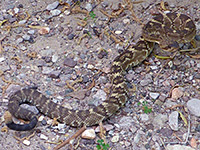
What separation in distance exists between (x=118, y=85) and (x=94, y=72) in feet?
2.53

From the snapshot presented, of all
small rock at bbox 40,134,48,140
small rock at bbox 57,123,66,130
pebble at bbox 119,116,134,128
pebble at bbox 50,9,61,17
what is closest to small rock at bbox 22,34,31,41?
pebble at bbox 50,9,61,17

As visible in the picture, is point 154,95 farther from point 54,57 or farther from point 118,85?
point 54,57

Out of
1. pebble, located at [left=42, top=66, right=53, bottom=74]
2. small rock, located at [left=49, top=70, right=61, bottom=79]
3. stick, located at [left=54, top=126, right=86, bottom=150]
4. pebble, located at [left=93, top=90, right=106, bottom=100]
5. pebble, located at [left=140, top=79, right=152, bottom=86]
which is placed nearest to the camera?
stick, located at [left=54, top=126, right=86, bottom=150]

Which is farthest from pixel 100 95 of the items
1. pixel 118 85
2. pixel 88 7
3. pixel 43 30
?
pixel 88 7

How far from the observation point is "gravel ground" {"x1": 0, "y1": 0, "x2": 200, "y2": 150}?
18.8 ft

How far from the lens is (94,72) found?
7.10 m

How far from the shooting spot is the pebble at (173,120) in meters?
5.77

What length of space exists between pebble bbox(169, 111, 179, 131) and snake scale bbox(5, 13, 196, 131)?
938 mm

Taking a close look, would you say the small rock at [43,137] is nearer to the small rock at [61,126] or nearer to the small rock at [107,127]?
the small rock at [61,126]

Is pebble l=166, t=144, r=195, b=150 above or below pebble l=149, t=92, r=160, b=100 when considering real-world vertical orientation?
below

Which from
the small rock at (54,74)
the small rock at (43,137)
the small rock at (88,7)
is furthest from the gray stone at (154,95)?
the small rock at (88,7)

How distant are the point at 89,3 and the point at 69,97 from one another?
2.98 m

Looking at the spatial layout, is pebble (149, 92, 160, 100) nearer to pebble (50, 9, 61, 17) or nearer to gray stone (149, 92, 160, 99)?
gray stone (149, 92, 160, 99)

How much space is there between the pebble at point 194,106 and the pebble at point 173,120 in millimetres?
284
